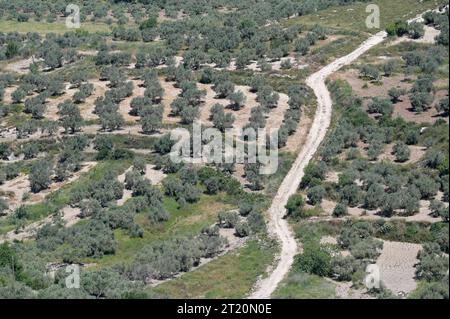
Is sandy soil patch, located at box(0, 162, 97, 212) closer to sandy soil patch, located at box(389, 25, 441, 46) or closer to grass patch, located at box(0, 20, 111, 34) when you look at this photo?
sandy soil patch, located at box(389, 25, 441, 46)

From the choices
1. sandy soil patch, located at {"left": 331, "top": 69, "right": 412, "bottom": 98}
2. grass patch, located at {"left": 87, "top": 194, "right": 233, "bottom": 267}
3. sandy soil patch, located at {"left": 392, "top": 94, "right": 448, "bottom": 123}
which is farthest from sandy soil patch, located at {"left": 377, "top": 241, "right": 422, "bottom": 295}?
sandy soil patch, located at {"left": 331, "top": 69, "right": 412, "bottom": 98}

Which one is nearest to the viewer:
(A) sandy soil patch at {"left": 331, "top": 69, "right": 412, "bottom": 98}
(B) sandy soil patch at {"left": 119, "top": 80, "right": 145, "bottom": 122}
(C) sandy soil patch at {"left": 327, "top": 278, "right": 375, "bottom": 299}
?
(C) sandy soil patch at {"left": 327, "top": 278, "right": 375, "bottom": 299}

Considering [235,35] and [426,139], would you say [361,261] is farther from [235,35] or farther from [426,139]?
[235,35]

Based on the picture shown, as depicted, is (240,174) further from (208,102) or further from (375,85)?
(375,85)
